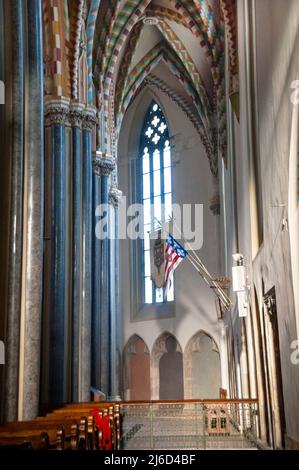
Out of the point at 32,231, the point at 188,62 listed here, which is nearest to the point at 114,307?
the point at 188,62

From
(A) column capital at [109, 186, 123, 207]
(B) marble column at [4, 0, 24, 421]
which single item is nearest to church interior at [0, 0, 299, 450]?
(B) marble column at [4, 0, 24, 421]

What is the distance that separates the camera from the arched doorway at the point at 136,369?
2142cm

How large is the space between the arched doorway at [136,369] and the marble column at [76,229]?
9358 mm

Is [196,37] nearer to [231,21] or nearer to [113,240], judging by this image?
[231,21]

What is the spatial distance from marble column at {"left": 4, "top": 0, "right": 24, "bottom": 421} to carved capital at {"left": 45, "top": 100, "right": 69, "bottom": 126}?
4970 mm

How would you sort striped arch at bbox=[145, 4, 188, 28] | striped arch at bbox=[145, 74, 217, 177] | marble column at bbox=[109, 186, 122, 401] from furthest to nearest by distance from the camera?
striped arch at bbox=[145, 74, 217, 177] → striped arch at bbox=[145, 4, 188, 28] → marble column at bbox=[109, 186, 122, 401]

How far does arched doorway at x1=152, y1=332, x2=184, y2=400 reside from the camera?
2096cm

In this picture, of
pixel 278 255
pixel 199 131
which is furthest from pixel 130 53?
pixel 278 255

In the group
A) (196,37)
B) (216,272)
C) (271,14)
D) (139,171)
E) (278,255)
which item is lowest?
(278,255)

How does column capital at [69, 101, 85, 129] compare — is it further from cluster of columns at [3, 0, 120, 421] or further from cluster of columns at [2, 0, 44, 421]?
cluster of columns at [2, 0, 44, 421]

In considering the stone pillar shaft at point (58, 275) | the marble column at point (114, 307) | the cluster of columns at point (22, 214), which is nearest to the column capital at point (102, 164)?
the marble column at point (114, 307)

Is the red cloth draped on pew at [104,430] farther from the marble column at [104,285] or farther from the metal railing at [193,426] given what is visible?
the marble column at [104,285]

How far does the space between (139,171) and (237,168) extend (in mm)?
10789

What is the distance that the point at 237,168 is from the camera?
41.5 feet
